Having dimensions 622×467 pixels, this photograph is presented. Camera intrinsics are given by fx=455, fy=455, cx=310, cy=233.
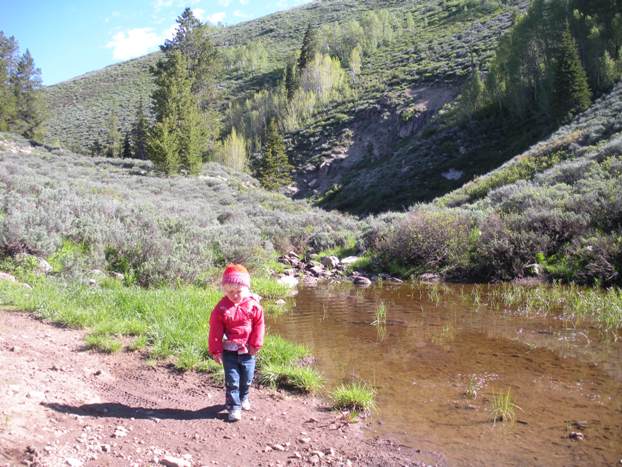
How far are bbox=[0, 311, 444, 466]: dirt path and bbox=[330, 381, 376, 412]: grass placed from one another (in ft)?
0.58

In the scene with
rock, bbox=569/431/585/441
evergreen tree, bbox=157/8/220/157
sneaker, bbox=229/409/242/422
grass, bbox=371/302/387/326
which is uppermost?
evergreen tree, bbox=157/8/220/157

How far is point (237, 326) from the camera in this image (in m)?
4.55

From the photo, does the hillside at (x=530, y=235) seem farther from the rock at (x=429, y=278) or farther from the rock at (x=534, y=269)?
the rock at (x=429, y=278)

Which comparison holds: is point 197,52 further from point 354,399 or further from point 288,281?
point 354,399

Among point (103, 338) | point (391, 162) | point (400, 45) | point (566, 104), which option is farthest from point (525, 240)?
point (400, 45)

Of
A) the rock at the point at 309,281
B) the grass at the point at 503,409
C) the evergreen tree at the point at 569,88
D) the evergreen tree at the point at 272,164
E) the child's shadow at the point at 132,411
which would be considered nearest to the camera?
the child's shadow at the point at 132,411

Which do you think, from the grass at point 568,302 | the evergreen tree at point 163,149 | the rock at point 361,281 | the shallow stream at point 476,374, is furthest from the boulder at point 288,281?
the evergreen tree at point 163,149

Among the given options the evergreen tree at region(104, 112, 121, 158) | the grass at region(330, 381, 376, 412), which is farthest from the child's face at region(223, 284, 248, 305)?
the evergreen tree at region(104, 112, 121, 158)

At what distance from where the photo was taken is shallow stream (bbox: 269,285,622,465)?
12.6 ft

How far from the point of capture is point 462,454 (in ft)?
12.2

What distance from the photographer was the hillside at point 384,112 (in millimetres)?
46344

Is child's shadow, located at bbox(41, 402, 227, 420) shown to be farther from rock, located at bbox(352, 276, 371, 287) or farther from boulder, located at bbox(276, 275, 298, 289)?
rock, located at bbox(352, 276, 371, 287)

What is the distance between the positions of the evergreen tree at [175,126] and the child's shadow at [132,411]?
95.6 feet

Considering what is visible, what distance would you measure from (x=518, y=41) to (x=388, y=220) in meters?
41.0
